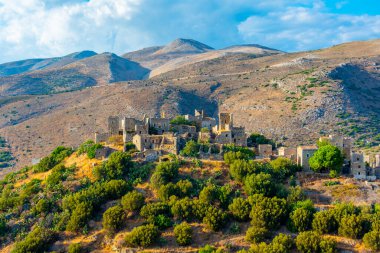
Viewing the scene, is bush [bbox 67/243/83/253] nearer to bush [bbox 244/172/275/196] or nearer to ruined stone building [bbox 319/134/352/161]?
bush [bbox 244/172/275/196]

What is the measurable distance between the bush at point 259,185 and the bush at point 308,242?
7.43 m

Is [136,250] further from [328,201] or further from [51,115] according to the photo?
[51,115]

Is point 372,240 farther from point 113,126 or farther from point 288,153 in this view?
point 113,126

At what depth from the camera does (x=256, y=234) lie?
39719mm

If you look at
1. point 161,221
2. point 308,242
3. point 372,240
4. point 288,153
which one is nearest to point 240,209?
point 308,242

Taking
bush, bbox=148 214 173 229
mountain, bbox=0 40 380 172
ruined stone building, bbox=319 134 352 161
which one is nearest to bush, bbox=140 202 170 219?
bush, bbox=148 214 173 229

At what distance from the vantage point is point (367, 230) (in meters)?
39.6

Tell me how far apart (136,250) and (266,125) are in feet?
228

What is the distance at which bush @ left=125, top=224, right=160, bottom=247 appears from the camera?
39969mm

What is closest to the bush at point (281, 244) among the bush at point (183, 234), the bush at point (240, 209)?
the bush at point (240, 209)

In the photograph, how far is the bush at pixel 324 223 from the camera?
4019 centimetres

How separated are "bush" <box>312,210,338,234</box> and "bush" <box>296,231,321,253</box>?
1754 millimetres

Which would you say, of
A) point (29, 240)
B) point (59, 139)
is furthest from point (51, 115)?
point (29, 240)

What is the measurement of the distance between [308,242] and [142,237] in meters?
15.3
